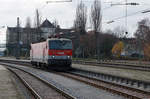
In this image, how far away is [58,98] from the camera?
1352 cm

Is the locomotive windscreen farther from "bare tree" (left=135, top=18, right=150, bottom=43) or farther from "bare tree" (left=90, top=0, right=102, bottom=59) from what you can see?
"bare tree" (left=135, top=18, right=150, bottom=43)

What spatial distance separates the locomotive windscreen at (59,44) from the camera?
30266 millimetres

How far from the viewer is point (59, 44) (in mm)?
30625

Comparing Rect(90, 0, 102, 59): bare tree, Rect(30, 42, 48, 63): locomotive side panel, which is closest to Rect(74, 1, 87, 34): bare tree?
Rect(90, 0, 102, 59): bare tree

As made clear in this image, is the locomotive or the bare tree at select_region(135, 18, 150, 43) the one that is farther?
the bare tree at select_region(135, 18, 150, 43)

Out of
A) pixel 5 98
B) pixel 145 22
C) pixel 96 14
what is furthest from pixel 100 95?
pixel 145 22

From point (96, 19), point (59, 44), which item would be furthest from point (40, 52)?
point (96, 19)

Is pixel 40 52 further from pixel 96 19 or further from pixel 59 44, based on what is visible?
pixel 96 19

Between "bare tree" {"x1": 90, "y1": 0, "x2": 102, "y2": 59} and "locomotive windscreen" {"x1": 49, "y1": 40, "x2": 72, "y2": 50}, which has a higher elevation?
"bare tree" {"x1": 90, "y1": 0, "x2": 102, "y2": 59}

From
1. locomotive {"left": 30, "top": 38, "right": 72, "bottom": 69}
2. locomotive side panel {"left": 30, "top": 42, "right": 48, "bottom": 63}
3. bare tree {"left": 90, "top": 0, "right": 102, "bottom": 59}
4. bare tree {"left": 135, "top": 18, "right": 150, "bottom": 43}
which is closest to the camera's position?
locomotive {"left": 30, "top": 38, "right": 72, "bottom": 69}

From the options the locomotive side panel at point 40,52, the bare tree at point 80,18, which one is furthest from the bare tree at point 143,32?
the locomotive side panel at point 40,52

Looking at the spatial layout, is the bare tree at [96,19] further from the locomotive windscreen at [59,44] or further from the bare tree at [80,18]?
the locomotive windscreen at [59,44]

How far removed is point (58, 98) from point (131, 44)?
96.6 meters

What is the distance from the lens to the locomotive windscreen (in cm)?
3027
